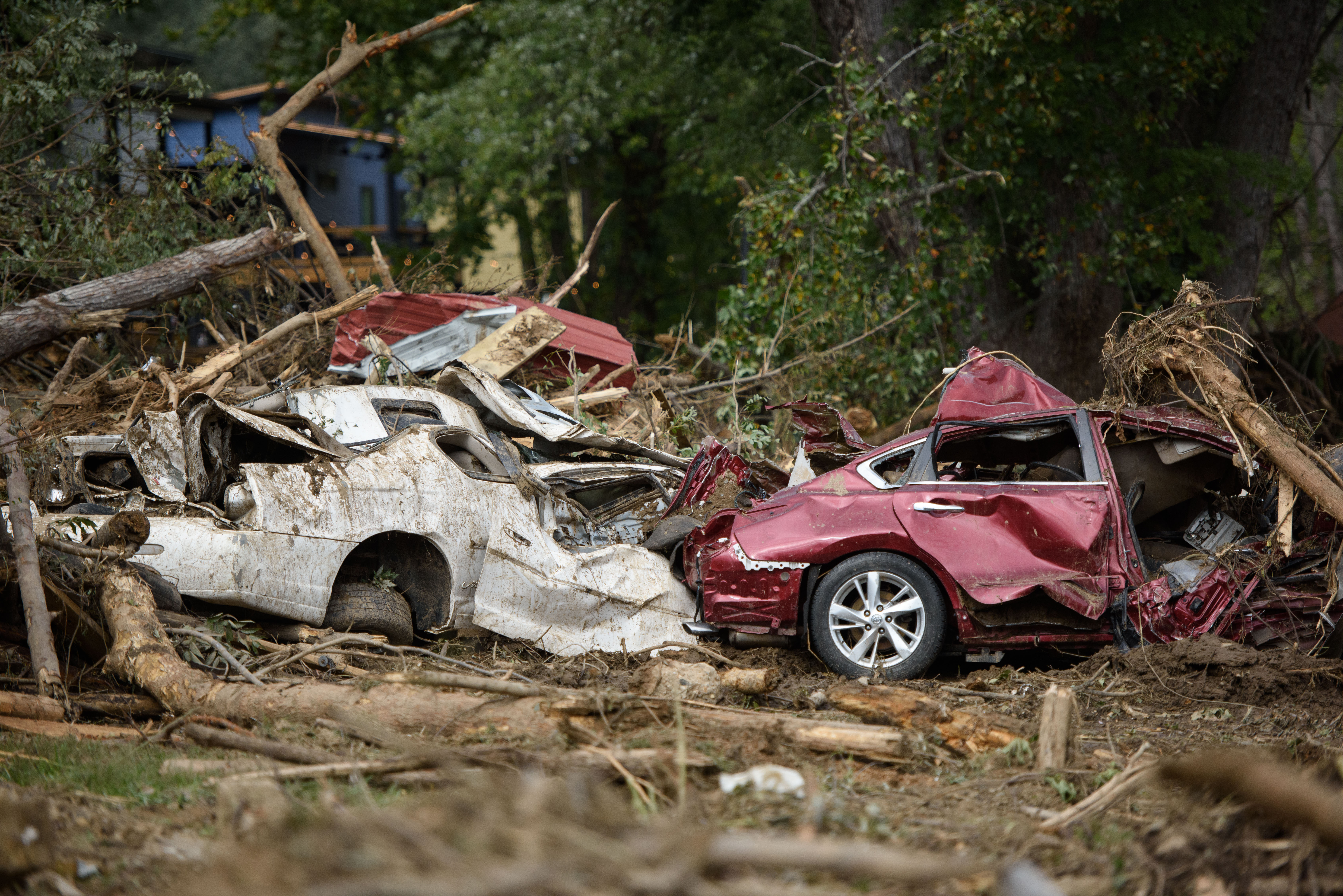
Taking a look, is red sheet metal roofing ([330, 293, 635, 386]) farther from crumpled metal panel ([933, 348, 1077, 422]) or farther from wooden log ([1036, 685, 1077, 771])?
wooden log ([1036, 685, 1077, 771])

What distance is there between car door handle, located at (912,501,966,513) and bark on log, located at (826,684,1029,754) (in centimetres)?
133

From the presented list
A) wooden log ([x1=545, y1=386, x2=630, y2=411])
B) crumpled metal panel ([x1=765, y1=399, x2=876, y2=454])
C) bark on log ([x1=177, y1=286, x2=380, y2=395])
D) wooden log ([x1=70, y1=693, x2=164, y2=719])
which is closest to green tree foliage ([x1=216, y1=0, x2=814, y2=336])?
wooden log ([x1=545, y1=386, x2=630, y2=411])

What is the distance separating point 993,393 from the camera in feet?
22.5

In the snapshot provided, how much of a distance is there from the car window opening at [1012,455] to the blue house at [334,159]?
677 inches

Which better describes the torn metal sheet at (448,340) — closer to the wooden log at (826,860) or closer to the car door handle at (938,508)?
the car door handle at (938,508)

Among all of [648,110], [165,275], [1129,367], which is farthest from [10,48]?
[1129,367]

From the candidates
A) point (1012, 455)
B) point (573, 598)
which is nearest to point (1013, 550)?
point (1012, 455)

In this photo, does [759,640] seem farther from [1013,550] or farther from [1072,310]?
[1072,310]

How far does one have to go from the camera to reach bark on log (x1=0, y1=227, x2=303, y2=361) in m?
7.50

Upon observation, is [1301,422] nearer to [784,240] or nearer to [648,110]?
[784,240]

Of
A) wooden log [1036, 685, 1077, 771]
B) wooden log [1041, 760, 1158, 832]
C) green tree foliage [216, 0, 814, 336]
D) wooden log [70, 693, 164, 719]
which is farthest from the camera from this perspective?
green tree foliage [216, 0, 814, 336]

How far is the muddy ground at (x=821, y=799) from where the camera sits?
2580 millimetres

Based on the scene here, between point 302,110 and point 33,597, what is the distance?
864 centimetres

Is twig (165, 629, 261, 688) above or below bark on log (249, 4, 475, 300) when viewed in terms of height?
below
